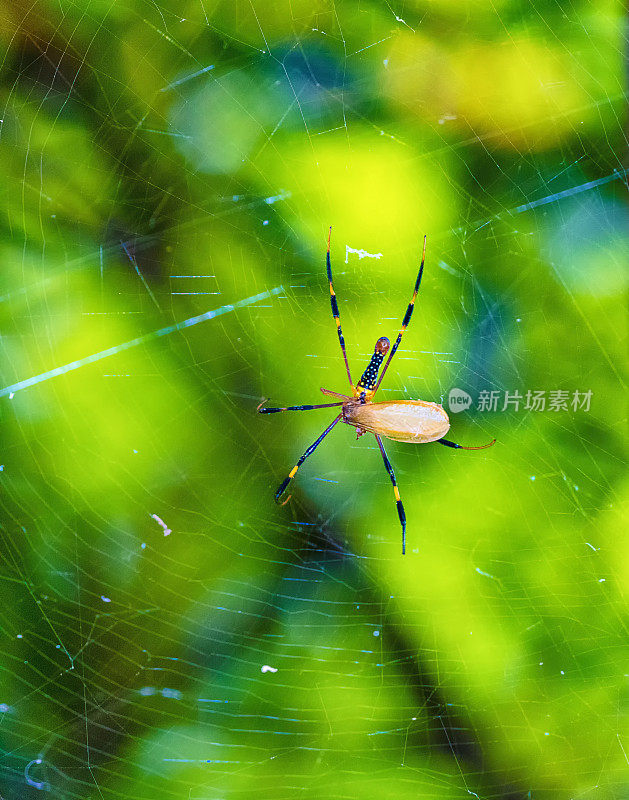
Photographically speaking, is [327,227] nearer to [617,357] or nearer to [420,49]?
[420,49]

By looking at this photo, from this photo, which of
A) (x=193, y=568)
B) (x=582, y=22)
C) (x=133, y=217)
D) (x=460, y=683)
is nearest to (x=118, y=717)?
(x=193, y=568)

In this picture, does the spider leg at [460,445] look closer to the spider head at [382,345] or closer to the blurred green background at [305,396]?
the blurred green background at [305,396]

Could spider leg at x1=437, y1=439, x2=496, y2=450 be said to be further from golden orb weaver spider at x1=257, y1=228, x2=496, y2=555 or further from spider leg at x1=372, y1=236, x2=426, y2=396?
spider leg at x1=372, y1=236, x2=426, y2=396

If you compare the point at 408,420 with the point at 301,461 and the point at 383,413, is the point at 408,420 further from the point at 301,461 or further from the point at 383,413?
the point at 301,461

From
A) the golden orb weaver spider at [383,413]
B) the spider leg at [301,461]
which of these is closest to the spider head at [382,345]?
the golden orb weaver spider at [383,413]

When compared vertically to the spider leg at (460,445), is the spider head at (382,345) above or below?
above

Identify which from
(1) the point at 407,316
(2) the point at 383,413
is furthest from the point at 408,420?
(1) the point at 407,316
